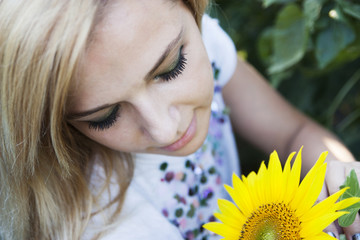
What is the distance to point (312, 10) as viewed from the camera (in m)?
1.03

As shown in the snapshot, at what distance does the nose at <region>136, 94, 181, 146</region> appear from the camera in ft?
2.25

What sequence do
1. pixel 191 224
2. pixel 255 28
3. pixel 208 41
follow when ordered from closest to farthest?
pixel 191 224 → pixel 208 41 → pixel 255 28

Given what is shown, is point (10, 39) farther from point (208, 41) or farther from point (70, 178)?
point (208, 41)

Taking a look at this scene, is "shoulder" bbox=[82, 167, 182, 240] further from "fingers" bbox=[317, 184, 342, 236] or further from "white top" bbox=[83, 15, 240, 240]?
"fingers" bbox=[317, 184, 342, 236]

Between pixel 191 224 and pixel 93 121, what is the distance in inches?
16.5

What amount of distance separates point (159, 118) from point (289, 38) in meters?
0.56

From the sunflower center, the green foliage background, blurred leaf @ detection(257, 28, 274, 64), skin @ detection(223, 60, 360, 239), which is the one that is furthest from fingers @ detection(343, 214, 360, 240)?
blurred leaf @ detection(257, 28, 274, 64)

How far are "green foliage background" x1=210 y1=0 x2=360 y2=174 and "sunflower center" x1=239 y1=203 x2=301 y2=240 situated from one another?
0.55 meters

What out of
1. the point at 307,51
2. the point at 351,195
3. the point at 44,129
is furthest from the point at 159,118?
the point at 307,51

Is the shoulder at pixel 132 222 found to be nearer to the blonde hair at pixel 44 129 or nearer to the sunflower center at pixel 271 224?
the blonde hair at pixel 44 129

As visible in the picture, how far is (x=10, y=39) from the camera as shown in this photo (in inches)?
25.1

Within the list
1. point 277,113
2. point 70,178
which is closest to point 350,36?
point 277,113

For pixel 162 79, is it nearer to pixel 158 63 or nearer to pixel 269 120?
pixel 158 63

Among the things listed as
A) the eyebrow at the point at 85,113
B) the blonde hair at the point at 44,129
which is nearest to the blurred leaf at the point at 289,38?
the blonde hair at the point at 44,129
